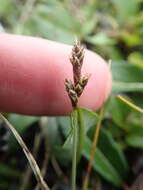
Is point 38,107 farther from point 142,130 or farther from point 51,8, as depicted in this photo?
point 51,8

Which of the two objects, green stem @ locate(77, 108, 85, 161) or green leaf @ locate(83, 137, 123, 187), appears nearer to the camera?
green stem @ locate(77, 108, 85, 161)

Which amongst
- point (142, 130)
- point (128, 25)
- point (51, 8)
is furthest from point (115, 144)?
point (51, 8)

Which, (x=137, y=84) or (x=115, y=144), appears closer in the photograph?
(x=115, y=144)

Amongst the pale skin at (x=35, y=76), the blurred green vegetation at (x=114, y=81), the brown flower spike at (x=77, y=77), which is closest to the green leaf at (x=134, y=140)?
the blurred green vegetation at (x=114, y=81)

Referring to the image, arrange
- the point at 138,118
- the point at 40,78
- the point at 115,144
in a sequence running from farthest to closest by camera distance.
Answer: the point at 138,118, the point at 115,144, the point at 40,78

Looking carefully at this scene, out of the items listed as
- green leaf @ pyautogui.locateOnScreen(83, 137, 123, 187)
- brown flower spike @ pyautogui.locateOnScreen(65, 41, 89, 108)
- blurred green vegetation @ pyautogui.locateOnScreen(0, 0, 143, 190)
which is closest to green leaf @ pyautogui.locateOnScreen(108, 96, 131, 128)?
blurred green vegetation @ pyautogui.locateOnScreen(0, 0, 143, 190)

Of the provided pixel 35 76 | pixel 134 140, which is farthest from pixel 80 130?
pixel 134 140

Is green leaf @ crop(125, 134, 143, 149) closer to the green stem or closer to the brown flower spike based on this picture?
the green stem
